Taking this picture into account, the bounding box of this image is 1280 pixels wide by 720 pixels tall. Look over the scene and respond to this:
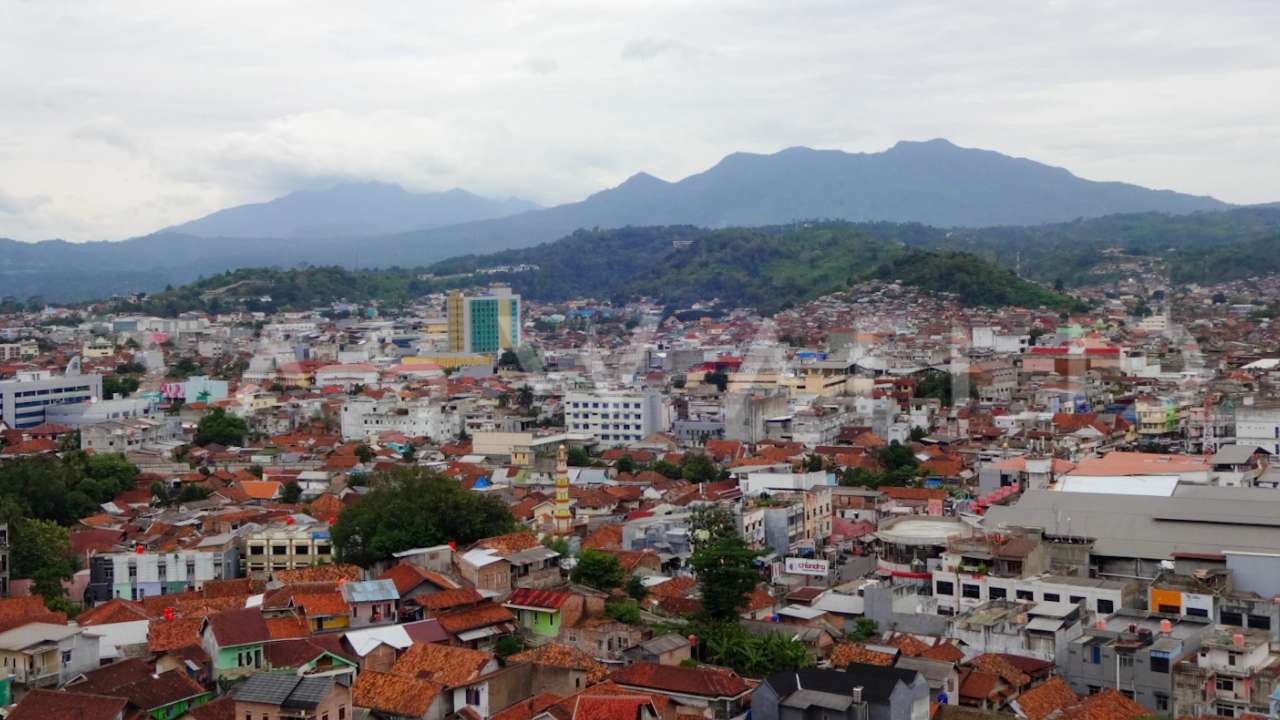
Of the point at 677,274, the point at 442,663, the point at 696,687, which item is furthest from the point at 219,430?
the point at 677,274

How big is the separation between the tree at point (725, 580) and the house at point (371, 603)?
Answer: 104 inches

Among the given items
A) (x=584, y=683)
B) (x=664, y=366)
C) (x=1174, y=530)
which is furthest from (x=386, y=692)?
(x=664, y=366)

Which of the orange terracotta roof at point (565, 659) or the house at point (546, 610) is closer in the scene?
the orange terracotta roof at point (565, 659)

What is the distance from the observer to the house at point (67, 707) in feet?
28.4

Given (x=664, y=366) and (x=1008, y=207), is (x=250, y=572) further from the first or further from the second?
(x=1008, y=207)

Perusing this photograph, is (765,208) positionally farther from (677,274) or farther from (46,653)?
(46,653)

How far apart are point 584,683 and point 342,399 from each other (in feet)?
71.8

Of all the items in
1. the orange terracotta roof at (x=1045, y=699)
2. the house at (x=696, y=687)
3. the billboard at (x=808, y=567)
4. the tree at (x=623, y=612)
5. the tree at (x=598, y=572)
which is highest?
the tree at (x=598, y=572)

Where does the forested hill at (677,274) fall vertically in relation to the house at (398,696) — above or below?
above

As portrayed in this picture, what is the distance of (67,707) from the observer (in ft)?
28.7

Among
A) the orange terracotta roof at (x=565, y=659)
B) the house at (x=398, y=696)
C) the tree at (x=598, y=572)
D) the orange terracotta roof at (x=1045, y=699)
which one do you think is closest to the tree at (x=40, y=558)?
the house at (x=398, y=696)

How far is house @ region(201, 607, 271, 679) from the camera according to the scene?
998cm

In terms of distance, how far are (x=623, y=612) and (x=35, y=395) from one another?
21547 millimetres

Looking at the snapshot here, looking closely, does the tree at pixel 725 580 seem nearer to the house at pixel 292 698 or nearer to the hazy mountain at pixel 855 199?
the house at pixel 292 698
